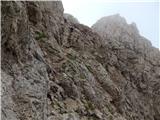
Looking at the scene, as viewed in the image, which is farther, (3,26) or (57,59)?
(57,59)

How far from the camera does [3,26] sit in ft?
61.7

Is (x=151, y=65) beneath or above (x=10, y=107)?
above

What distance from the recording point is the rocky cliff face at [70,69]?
19172mm

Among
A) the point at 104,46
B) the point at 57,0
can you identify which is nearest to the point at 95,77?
the point at 104,46

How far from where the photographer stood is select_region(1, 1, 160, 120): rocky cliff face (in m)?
19.2

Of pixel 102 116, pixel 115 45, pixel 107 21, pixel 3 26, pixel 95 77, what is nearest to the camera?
pixel 3 26

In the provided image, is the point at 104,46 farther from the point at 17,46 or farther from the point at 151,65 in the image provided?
the point at 17,46

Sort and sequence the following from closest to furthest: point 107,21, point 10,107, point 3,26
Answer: point 10,107, point 3,26, point 107,21

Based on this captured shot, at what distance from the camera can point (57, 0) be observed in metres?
39.0

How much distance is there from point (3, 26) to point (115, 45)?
27.3 meters

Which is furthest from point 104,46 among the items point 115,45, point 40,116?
point 40,116

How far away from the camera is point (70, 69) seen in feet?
97.0

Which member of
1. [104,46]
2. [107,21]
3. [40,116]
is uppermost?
[107,21]

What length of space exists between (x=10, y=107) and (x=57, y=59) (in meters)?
12.6
